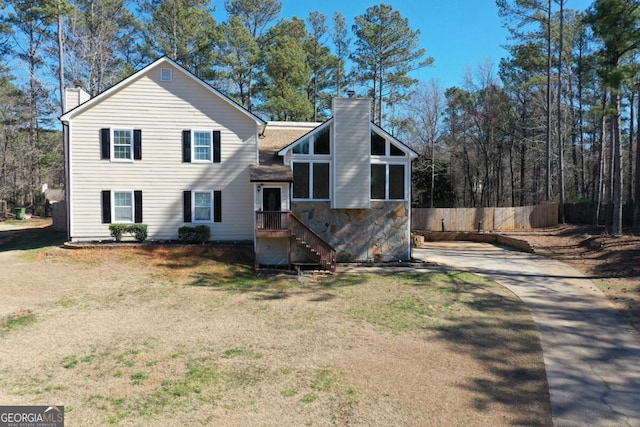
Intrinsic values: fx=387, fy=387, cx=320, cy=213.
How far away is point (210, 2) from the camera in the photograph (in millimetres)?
31391

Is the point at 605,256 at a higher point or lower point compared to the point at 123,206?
lower

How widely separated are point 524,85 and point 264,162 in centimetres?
2477

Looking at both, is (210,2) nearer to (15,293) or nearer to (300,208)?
(300,208)

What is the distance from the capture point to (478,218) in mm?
29266

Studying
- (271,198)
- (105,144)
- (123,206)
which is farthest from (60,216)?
(271,198)

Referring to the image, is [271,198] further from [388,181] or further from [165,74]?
[165,74]

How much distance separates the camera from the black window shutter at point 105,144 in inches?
662

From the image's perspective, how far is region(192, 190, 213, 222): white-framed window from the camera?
17.5 m

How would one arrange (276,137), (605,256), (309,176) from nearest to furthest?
1. (605,256)
2. (309,176)
3. (276,137)

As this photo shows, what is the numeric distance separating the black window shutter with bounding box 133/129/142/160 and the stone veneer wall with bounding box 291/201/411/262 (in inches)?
280

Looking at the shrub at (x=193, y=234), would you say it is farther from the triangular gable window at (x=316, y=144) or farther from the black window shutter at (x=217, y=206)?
the triangular gable window at (x=316, y=144)

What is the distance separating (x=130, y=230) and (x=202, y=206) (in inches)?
124

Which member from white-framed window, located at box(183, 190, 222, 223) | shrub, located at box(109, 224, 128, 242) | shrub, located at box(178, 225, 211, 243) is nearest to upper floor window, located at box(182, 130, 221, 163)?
white-framed window, located at box(183, 190, 222, 223)

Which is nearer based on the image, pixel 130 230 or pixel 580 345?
pixel 580 345
